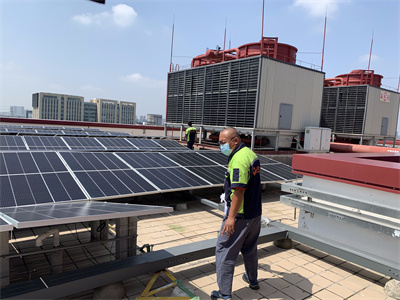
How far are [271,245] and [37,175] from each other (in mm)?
4825

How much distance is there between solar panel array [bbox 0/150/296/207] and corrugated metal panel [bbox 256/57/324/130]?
6.44 metres

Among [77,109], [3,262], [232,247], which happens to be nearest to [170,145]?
[232,247]

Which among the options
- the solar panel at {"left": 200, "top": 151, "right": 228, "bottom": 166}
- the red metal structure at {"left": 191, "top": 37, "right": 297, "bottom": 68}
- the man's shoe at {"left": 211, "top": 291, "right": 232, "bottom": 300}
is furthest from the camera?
the red metal structure at {"left": 191, "top": 37, "right": 297, "bottom": 68}

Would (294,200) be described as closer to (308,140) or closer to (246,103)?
(246,103)

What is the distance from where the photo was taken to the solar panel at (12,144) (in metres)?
9.29

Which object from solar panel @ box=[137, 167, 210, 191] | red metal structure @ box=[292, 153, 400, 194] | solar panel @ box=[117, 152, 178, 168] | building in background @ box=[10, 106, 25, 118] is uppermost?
building in background @ box=[10, 106, 25, 118]

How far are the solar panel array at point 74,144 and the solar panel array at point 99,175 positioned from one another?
2.93 metres

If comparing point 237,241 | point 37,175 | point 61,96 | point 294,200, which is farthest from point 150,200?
point 61,96

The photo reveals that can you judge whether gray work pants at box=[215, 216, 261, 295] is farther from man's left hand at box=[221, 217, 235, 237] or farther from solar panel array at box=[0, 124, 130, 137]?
solar panel array at box=[0, 124, 130, 137]

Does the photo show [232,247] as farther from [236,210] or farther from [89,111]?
[89,111]

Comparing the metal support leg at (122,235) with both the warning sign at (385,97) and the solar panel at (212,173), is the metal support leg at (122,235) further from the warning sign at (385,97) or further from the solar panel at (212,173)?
the warning sign at (385,97)

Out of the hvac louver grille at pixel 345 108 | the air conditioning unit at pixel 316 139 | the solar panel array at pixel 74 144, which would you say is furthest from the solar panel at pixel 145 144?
the hvac louver grille at pixel 345 108

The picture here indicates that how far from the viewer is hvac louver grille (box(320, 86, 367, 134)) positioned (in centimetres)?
2167

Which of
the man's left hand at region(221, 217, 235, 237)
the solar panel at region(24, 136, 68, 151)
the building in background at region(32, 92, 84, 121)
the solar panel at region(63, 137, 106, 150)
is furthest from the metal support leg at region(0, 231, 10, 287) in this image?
the building in background at region(32, 92, 84, 121)
